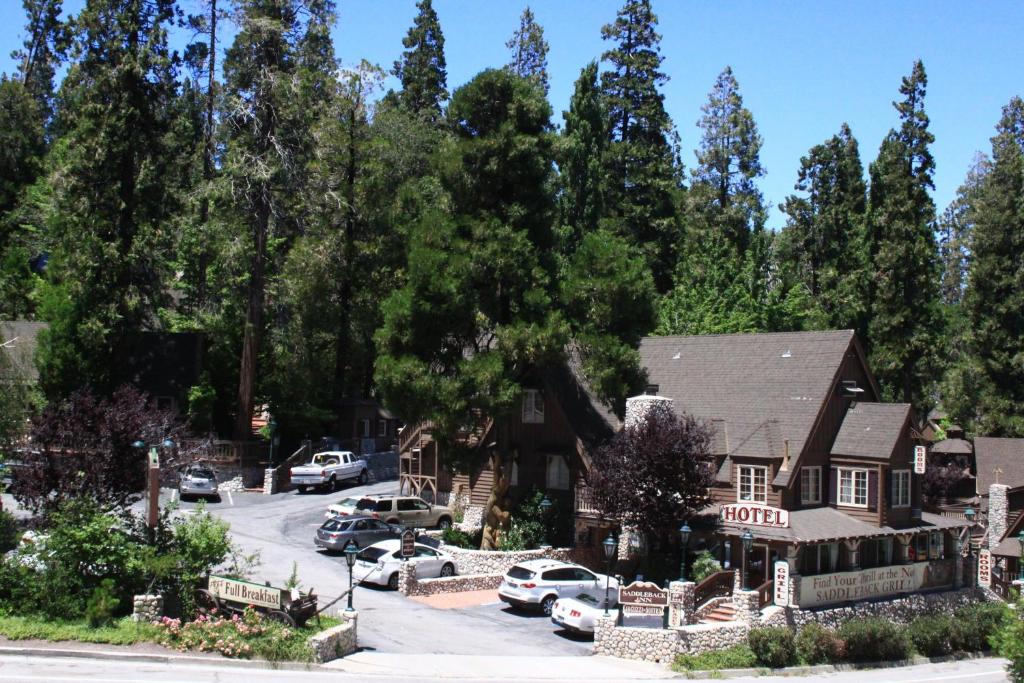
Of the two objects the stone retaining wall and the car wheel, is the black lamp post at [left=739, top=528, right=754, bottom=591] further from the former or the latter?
the stone retaining wall

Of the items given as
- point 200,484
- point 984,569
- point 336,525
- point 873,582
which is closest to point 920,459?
point 873,582

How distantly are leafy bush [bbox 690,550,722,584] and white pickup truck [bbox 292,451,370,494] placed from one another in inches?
841

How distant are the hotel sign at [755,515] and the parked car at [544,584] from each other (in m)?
5.09

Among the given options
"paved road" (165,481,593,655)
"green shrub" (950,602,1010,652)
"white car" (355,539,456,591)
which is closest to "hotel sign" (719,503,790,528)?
"green shrub" (950,602,1010,652)

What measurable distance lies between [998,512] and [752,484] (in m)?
17.4

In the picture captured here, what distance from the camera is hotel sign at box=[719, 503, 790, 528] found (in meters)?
33.9

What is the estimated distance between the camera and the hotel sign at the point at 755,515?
111ft

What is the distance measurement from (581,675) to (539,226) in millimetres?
18401

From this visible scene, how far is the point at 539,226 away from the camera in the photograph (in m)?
39.6

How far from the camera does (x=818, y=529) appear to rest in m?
35.2

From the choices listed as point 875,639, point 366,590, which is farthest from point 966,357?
point 366,590

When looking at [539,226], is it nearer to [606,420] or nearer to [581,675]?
[606,420]

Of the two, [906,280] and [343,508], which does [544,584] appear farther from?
[906,280]

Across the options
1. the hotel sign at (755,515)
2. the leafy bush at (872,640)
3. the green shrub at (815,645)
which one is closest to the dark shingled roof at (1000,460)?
the leafy bush at (872,640)
